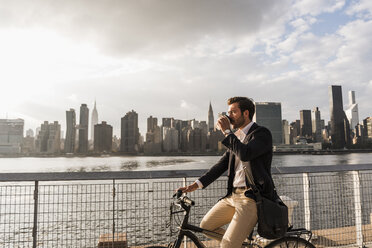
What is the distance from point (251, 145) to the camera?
7.02 ft

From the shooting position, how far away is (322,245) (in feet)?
14.6

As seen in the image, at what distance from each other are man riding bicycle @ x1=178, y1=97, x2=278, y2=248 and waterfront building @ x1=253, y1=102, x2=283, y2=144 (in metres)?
146

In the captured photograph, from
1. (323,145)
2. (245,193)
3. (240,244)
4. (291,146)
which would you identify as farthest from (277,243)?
(323,145)

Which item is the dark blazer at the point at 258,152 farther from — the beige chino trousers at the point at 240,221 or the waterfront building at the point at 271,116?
the waterfront building at the point at 271,116

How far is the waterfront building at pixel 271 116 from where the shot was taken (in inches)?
5733

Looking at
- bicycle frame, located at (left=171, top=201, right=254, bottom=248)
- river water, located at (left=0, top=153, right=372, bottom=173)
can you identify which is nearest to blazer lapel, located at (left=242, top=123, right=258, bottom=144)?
bicycle frame, located at (left=171, top=201, right=254, bottom=248)

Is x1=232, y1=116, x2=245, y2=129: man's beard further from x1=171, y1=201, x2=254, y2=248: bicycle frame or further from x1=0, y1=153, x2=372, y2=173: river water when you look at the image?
x1=0, y1=153, x2=372, y2=173: river water

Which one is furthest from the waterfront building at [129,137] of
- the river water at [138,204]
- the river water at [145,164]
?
the river water at [138,204]

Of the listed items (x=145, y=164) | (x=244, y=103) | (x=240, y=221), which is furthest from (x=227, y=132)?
(x=145, y=164)

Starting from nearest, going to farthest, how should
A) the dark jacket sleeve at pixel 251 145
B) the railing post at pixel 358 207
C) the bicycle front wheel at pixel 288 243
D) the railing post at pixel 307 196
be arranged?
the dark jacket sleeve at pixel 251 145 → the bicycle front wheel at pixel 288 243 → the railing post at pixel 307 196 → the railing post at pixel 358 207

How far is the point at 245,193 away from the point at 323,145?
14242 cm

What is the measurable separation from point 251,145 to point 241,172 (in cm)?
33

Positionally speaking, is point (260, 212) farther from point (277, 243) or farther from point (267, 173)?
point (277, 243)

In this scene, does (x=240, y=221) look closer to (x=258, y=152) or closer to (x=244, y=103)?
(x=258, y=152)
